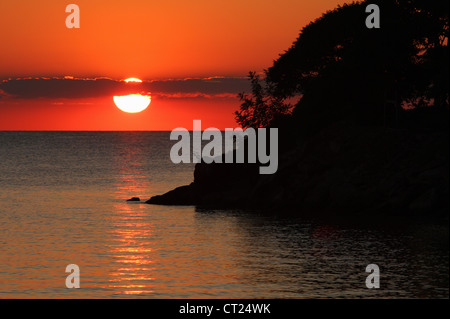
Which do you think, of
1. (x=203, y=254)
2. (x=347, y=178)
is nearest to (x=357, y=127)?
(x=347, y=178)

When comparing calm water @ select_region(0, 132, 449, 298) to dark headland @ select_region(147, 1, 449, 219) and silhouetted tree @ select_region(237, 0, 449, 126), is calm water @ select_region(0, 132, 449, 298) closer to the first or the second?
dark headland @ select_region(147, 1, 449, 219)

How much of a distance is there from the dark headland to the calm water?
5136 mm

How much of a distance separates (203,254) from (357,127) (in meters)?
27.4

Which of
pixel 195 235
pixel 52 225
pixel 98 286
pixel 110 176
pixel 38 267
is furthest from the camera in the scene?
pixel 110 176

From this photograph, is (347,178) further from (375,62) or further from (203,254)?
(203,254)

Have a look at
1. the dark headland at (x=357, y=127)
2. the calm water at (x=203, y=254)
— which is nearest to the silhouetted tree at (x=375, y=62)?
the dark headland at (x=357, y=127)

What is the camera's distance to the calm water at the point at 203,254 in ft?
125

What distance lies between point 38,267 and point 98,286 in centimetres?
608

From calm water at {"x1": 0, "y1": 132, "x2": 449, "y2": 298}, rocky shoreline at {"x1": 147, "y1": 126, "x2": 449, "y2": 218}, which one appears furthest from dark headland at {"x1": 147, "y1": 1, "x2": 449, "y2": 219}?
calm water at {"x1": 0, "y1": 132, "x2": 449, "y2": 298}

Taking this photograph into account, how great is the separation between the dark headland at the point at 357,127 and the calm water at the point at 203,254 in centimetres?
514

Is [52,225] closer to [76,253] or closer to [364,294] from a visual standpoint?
[76,253]

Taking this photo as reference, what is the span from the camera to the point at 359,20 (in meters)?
80.7

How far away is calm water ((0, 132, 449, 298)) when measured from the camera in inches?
1500
